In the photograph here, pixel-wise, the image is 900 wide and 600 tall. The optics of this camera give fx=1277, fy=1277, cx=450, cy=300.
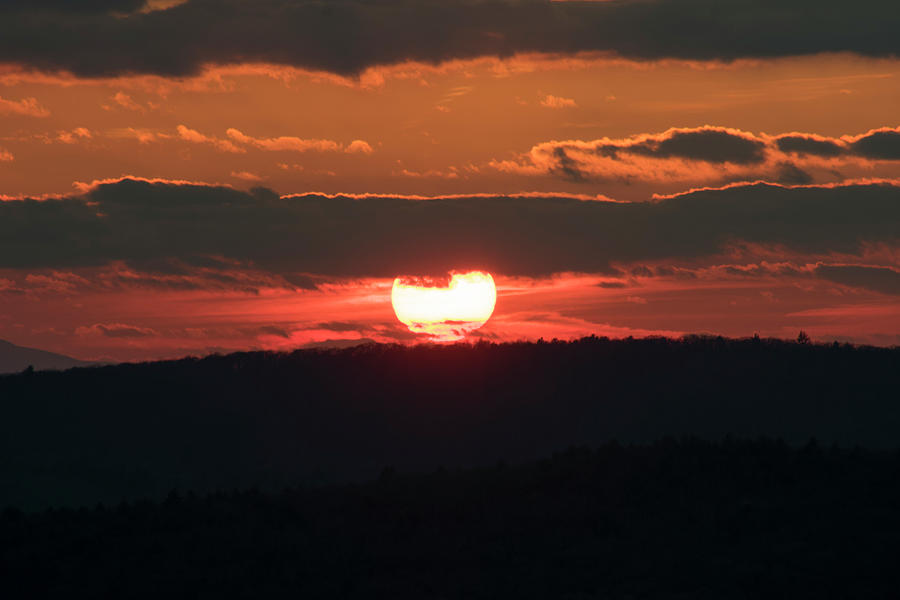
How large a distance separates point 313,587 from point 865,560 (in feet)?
56.1

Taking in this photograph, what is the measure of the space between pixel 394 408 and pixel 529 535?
75.0 metres

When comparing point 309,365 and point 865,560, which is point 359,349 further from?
point 865,560

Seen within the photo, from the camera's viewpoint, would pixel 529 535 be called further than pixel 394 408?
No

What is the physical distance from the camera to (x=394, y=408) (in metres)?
120

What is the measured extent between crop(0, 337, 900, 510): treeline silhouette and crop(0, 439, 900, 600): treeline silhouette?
47.9m

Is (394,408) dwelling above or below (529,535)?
above

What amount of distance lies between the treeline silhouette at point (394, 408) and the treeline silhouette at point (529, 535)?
47.9 m

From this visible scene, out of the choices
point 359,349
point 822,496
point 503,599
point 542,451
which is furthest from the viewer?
point 359,349

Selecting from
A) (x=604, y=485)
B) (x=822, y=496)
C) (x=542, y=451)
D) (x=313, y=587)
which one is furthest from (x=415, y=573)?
(x=542, y=451)

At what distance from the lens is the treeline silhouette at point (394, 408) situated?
4134 inches

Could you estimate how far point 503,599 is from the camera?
126 ft

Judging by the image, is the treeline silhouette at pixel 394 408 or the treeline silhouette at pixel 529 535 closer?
the treeline silhouette at pixel 529 535

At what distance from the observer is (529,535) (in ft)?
149

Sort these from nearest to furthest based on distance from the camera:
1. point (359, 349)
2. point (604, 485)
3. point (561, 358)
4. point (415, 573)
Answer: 1. point (415, 573)
2. point (604, 485)
3. point (561, 358)
4. point (359, 349)
